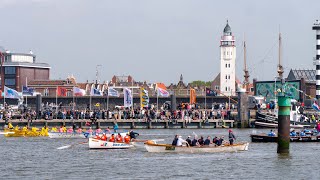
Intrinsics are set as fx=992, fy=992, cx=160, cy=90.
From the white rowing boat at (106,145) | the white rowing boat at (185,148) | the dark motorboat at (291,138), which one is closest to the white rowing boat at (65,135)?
the white rowing boat at (106,145)

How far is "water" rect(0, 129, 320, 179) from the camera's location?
69125 millimetres

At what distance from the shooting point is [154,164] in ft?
251

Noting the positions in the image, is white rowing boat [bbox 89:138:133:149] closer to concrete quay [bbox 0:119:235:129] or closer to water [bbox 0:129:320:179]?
water [bbox 0:129:320:179]

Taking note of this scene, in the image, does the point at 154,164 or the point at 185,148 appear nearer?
the point at 154,164

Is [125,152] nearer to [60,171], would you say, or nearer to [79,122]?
[60,171]

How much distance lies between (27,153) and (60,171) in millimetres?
20132

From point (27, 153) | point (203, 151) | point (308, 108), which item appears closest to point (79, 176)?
point (203, 151)

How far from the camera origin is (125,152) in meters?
89.2

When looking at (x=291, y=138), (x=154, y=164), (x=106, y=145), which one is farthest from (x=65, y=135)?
(x=154, y=164)

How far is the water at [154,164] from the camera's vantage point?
69125 mm

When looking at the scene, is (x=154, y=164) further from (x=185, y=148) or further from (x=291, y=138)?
(x=291, y=138)

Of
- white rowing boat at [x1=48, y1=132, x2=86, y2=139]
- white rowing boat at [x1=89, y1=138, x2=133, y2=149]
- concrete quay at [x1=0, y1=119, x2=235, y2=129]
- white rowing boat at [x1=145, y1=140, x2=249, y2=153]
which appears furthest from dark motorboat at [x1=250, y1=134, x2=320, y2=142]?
concrete quay at [x1=0, y1=119, x2=235, y2=129]

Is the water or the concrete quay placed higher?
the concrete quay

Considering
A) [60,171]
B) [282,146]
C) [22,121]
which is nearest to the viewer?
[60,171]
